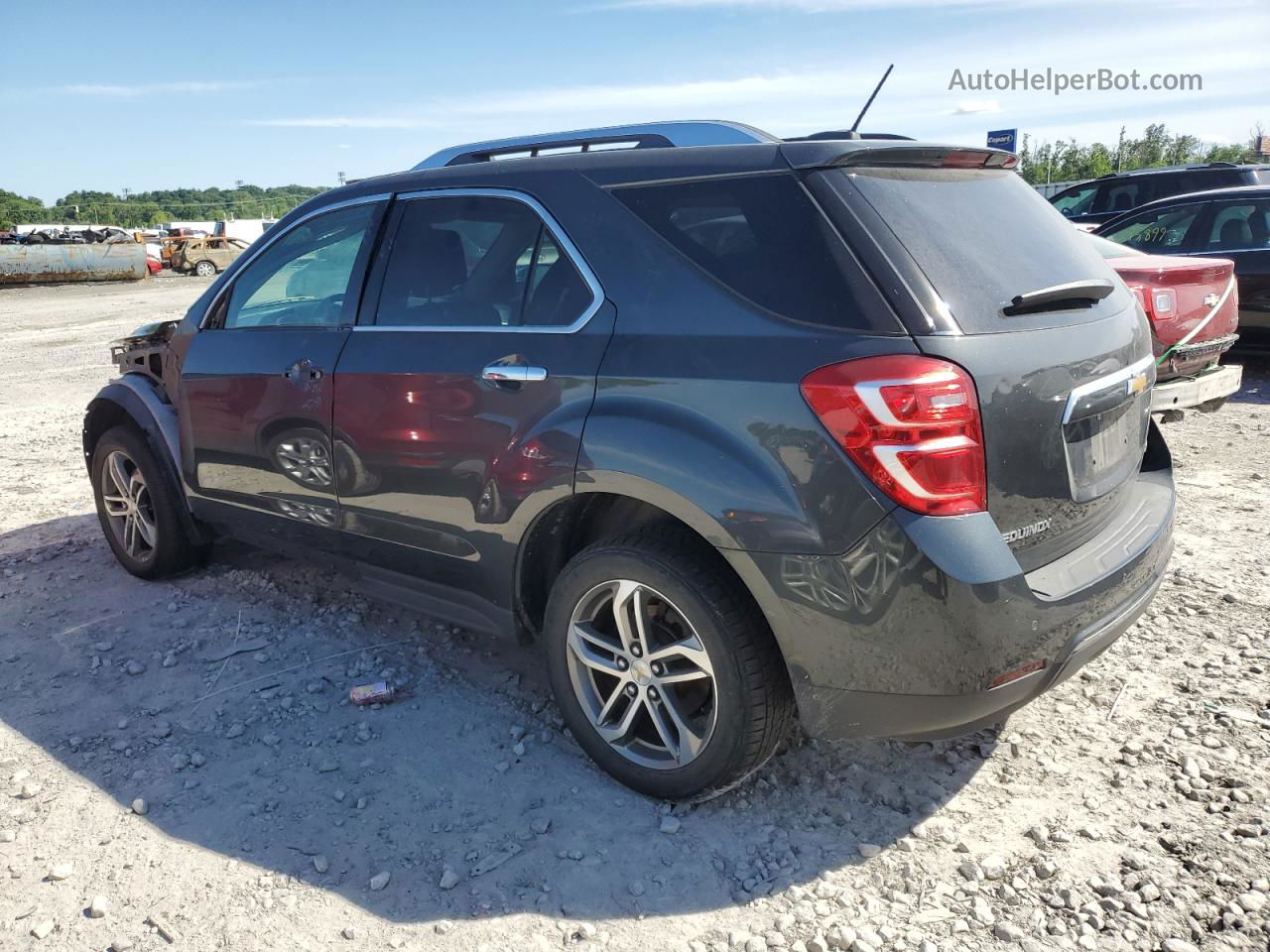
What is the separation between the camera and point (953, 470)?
90.5 inches

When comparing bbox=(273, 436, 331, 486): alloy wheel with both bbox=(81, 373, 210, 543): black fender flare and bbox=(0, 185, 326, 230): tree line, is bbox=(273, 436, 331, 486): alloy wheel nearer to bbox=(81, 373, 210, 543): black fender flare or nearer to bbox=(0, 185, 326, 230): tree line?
bbox=(81, 373, 210, 543): black fender flare

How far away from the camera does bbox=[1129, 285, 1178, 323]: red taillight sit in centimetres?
592

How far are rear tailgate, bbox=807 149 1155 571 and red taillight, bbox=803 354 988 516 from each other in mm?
52

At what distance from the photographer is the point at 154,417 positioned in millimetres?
4559

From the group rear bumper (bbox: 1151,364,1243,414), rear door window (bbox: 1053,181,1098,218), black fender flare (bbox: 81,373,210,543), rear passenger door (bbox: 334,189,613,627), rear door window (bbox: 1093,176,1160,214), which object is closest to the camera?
rear passenger door (bbox: 334,189,613,627)

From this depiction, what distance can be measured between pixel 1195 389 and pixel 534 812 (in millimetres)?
5058

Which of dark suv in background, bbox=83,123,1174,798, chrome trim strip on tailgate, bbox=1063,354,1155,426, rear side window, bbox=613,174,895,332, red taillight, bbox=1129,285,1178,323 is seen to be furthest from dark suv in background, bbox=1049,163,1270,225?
rear side window, bbox=613,174,895,332

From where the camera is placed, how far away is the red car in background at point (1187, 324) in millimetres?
5922

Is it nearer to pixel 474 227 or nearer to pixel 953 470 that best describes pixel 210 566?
pixel 474 227

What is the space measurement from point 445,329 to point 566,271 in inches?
20.7

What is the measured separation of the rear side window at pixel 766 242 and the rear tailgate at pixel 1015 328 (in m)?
0.07

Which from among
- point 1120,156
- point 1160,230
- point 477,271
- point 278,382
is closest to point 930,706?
point 477,271

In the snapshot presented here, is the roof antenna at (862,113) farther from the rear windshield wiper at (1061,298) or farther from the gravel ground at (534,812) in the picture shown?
the gravel ground at (534,812)

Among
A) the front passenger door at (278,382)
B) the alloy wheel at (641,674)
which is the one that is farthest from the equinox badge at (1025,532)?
the front passenger door at (278,382)
